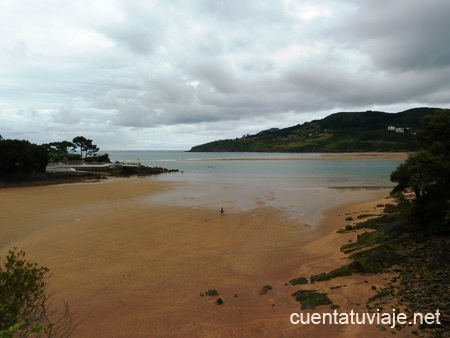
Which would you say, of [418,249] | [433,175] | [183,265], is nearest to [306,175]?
[433,175]

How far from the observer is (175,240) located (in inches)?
797

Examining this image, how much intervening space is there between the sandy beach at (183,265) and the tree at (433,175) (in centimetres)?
473

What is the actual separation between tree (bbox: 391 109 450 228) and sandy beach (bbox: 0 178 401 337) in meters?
4.73

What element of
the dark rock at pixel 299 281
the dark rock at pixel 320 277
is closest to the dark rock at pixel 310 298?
the dark rock at pixel 299 281

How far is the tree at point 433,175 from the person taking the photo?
48.1 feet

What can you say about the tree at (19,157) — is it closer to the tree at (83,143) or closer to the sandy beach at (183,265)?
the sandy beach at (183,265)

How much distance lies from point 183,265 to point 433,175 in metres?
13.6

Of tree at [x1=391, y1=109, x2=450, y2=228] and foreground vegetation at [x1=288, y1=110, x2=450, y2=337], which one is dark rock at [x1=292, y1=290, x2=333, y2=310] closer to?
foreground vegetation at [x1=288, y1=110, x2=450, y2=337]

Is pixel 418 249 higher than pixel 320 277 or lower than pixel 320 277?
higher

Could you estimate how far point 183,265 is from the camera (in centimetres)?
1571

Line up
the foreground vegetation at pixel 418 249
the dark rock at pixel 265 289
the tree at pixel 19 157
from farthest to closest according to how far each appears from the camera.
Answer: the tree at pixel 19 157 < the dark rock at pixel 265 289 < the foreground vegetation at pixel 418 249

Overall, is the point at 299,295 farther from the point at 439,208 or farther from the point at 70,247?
the point at 70,247

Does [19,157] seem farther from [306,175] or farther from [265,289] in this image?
[306,175]

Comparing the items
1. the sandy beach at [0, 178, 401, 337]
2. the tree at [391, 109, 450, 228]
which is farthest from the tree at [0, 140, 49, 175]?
the tree at [391, 109, 450, 228]
